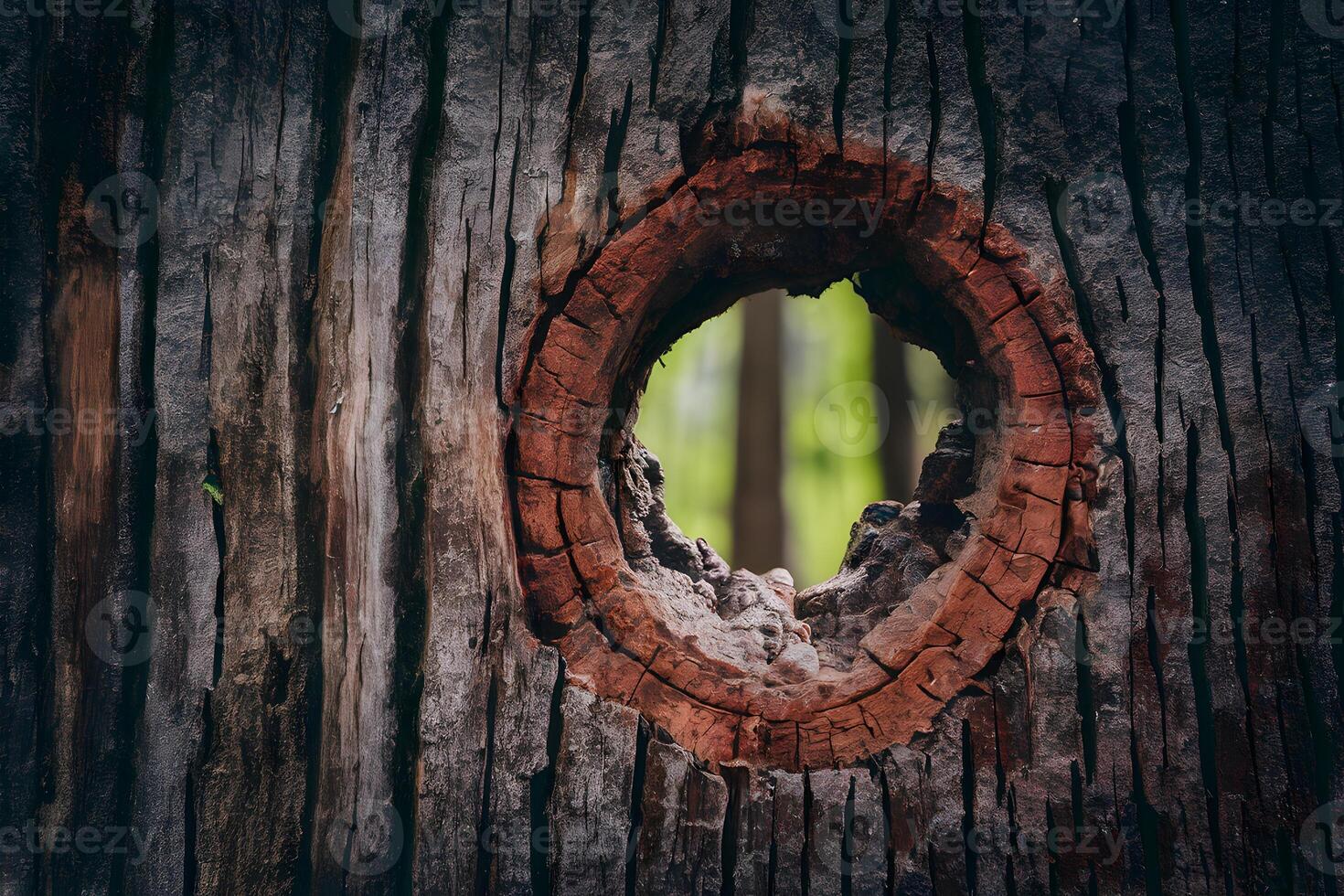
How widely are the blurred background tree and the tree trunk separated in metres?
3.60

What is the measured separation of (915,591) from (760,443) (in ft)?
19.6

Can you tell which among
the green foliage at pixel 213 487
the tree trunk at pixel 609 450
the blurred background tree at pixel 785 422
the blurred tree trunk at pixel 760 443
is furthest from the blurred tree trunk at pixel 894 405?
the green foliage at pixel 213 487

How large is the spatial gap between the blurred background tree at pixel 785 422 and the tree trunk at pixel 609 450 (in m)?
3.60

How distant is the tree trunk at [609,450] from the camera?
5.12 ft

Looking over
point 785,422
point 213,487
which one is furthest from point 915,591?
point 785,422

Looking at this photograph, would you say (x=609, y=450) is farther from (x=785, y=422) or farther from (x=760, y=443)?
(x=785, y=422)

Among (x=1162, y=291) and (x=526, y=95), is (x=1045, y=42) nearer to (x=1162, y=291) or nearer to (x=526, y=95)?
(x=1162, y=291)

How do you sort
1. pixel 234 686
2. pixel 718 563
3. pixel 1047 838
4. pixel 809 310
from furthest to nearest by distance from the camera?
1. pixel 809 310
2. pixel 718 563
3. pixel 234 686
4. pixel 1047 838

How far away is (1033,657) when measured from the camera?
1561 millimetres

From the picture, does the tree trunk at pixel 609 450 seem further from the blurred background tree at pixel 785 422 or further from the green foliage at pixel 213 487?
the blurred background tree at pixel 785 422

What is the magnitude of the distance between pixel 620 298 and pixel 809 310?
8.15 meters

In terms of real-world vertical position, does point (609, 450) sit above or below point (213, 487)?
above

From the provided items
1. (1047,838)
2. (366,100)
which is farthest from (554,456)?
(1047,838)

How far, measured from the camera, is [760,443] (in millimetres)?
7602
